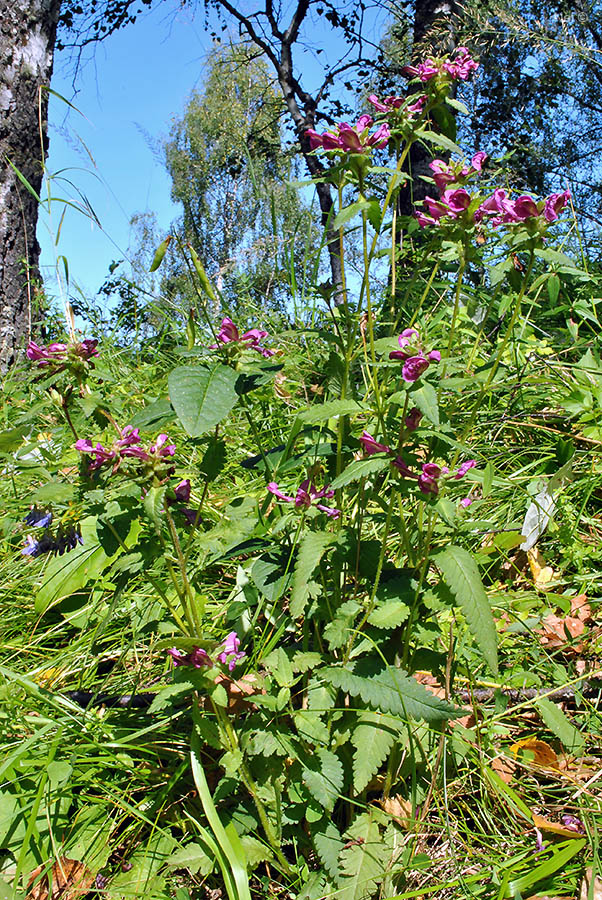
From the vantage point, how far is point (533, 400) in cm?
219

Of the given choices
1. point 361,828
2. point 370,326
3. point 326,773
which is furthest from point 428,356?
point 361,828

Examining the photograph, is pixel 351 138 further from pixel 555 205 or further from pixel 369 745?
pixel 369 745

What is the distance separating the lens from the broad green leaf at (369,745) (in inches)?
38.7

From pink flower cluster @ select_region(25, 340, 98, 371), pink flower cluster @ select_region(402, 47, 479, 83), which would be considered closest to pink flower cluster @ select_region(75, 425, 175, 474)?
pink flower cluster @ select_region(25, 340, 98, 371)

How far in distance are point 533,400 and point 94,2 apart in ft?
40.6

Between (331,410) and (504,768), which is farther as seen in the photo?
(504,768)

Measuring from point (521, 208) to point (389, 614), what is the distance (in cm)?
73

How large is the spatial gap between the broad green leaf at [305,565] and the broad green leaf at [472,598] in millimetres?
194

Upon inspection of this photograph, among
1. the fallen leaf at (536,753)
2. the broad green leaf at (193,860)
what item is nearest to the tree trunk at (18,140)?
the broad green leaf at (193,860)

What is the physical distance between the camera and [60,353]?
43.9 inches

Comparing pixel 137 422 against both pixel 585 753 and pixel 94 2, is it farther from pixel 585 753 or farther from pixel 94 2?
pixel 94 2

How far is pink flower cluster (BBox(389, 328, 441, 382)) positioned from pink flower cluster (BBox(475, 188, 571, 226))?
1.01 ft

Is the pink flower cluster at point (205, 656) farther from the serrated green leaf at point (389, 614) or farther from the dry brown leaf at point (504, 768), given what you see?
the dry brown leaf at point (504, 768)

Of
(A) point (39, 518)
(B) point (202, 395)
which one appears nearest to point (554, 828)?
(B) point (202, 395)
